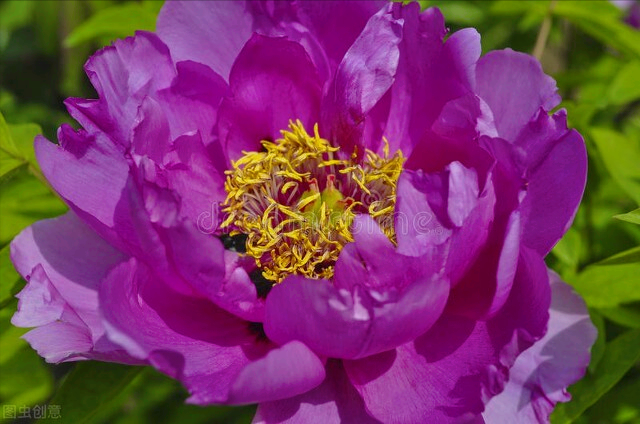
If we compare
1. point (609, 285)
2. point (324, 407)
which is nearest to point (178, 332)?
point (324, 407)

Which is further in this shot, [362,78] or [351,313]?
[362,78]

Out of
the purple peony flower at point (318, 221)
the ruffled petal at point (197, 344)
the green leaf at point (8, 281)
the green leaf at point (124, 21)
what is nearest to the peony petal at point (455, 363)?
the purple peony flower at point (318, 221)

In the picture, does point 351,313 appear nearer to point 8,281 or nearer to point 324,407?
point 324,407

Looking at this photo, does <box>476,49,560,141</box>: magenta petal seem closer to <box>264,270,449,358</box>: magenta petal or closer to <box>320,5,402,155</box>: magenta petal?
<box>320,5,402,155</box>: magenta petal

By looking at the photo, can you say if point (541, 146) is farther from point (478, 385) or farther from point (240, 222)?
point (240, 222)

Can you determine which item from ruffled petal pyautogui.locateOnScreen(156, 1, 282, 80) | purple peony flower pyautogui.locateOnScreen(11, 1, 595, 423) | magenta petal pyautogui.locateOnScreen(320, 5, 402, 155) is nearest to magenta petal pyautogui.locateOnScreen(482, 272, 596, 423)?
purple peony flower pyautogui.locateOnScreen(11, 1, 595, 423)

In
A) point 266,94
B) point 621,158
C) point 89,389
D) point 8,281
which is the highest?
point 266,94

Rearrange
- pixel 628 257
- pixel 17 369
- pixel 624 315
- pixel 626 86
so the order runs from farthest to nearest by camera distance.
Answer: pixel 626 86 < pixel 17 369 < pixel 624 315 < pixel 628 257
